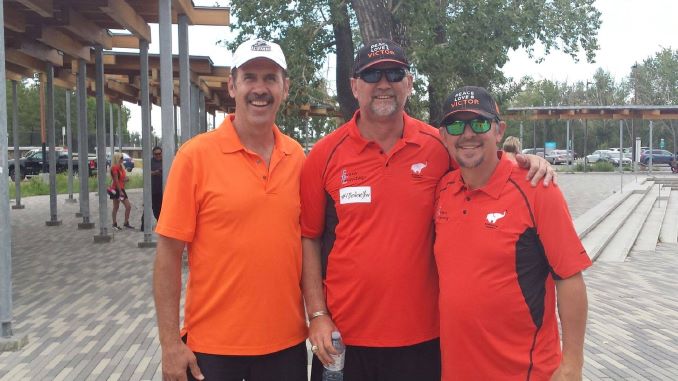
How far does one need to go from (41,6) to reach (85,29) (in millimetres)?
1905

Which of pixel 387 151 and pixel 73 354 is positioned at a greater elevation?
pixel 387 151

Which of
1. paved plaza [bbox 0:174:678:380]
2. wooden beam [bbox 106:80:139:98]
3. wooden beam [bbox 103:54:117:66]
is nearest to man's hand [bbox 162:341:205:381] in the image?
paved plaza [bbox 0:174:678:380]

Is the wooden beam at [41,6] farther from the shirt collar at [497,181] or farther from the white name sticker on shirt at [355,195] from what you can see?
the shirt collar at [497,181]

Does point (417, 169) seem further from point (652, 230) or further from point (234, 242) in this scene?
point (652, 230)

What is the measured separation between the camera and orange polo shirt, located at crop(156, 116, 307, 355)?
2664 mm

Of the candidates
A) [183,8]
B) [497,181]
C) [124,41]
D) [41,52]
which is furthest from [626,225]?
[497,181]

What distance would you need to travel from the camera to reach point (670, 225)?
53.0ft

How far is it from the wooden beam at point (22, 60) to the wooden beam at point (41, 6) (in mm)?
5083

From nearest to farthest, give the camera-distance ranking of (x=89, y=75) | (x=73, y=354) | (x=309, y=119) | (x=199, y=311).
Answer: (x=199, y=311)
(x=73, y=354)
(x=89, y=75)
(x=309, y=119)

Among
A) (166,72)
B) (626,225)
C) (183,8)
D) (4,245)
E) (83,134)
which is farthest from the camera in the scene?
(626,225)

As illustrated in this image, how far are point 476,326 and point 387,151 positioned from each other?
84 centimetres

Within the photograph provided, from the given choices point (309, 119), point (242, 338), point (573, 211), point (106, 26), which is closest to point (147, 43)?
point (106, 26)

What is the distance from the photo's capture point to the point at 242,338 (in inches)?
107

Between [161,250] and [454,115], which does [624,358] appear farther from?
[161,250]
